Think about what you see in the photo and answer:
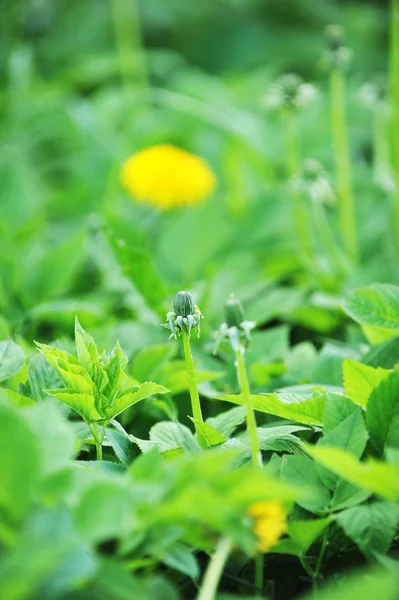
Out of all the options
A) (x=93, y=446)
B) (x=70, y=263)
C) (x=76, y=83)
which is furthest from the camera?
(x=76, y=83)

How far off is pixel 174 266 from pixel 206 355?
0.41 meters

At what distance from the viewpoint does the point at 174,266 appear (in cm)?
145

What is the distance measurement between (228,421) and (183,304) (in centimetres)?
17

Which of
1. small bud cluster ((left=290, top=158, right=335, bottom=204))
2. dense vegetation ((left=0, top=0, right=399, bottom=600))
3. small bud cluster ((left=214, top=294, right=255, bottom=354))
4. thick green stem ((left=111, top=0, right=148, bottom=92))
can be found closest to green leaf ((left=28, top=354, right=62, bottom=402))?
dense vegetation ((left=0, top=0, right=399, bottom=600))

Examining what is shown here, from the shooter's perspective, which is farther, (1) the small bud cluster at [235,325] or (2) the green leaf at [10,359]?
(2) the green leaf at [10,359]

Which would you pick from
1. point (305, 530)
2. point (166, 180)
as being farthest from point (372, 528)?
point (166, 180)

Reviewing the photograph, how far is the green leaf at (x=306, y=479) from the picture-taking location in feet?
2.31

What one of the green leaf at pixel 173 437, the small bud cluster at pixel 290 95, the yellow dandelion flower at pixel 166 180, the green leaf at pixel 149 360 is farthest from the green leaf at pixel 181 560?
the yellow dandelion flower at pixel 166 180

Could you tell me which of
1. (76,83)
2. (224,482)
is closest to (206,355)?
(224,482)

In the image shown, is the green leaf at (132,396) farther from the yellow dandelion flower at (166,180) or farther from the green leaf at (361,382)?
the yellow dandelion flower at (166,180)

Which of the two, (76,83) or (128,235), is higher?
(76,83)

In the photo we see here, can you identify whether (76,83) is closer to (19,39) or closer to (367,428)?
(19,39)

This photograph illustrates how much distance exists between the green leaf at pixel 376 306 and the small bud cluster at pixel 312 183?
410mm

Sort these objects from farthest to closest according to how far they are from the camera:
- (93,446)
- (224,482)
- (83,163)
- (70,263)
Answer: (83,163) < (70,263) < (93,446) < (224,482)
